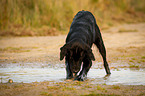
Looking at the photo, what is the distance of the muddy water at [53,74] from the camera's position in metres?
6.56

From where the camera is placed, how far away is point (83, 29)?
677 centimetres

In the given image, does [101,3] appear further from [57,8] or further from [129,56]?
[129,56]

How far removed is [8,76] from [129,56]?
4.55 metres

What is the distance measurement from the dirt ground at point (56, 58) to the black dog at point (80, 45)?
0.40 m

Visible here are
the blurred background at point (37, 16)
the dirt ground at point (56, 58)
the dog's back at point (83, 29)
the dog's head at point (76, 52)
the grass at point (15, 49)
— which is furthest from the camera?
the blurred background at point (37, 16)

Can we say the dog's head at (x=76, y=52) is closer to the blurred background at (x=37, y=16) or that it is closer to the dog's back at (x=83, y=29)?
the dog's back at (x=83, y=29)

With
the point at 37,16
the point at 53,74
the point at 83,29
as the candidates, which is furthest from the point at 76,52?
the point at 37,16

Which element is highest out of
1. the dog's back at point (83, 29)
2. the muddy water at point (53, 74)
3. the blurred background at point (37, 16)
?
the blurred background at point (37, 16)

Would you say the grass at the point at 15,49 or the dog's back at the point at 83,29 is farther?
the grass at the point at 15,49

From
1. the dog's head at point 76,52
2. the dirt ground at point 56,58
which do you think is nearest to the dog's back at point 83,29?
the dog's head at point 76,52

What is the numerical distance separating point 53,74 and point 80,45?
1.64 m

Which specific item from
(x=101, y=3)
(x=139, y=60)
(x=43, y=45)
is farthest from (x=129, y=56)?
(x=101, y=3)

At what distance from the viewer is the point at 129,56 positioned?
10.0m

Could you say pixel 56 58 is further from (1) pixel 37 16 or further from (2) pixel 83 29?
(1) pixel 37 16
